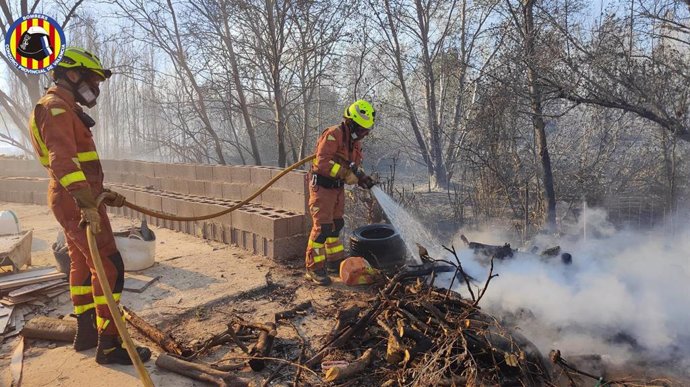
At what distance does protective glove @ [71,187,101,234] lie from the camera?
9.36 feet

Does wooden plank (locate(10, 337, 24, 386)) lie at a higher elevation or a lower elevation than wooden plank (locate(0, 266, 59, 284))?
lower

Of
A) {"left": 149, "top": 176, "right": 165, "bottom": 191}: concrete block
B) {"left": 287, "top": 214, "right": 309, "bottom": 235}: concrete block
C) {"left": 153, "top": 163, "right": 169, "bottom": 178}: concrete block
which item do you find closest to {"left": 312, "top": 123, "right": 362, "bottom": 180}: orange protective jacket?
{"left": 287, "top": 214, "right": 309, "bottom": 235}: concrete block

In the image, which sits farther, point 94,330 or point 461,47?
point 461,47

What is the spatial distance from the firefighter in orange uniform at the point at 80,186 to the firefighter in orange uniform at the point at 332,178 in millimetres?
2309

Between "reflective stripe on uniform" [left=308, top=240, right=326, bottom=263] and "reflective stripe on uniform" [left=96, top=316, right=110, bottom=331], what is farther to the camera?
"reflective stripe on uniform" [left=308, top=240, right=326, bottom=263]

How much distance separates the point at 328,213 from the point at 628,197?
7347 mm

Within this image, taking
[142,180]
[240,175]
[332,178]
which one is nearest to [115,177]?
[142,180]

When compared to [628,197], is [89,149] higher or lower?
higher

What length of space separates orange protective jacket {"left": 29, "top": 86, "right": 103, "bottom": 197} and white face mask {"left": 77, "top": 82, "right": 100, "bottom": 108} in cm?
8

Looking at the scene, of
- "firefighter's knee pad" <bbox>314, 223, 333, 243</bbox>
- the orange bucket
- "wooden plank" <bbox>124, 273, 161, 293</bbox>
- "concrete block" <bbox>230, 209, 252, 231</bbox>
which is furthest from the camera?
"concrete block" <bbox>230, 209, 252, 231</bbox>

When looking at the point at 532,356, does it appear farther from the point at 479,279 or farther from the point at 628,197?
the point at 628,197

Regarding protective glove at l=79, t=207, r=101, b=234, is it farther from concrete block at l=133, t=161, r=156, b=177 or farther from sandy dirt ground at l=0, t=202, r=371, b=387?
concrete block at l=133, t=161, r=156, b=177

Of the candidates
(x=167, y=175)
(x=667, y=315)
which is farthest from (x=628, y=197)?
(x=167, y=175)

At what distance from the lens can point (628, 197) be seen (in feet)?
29.2
